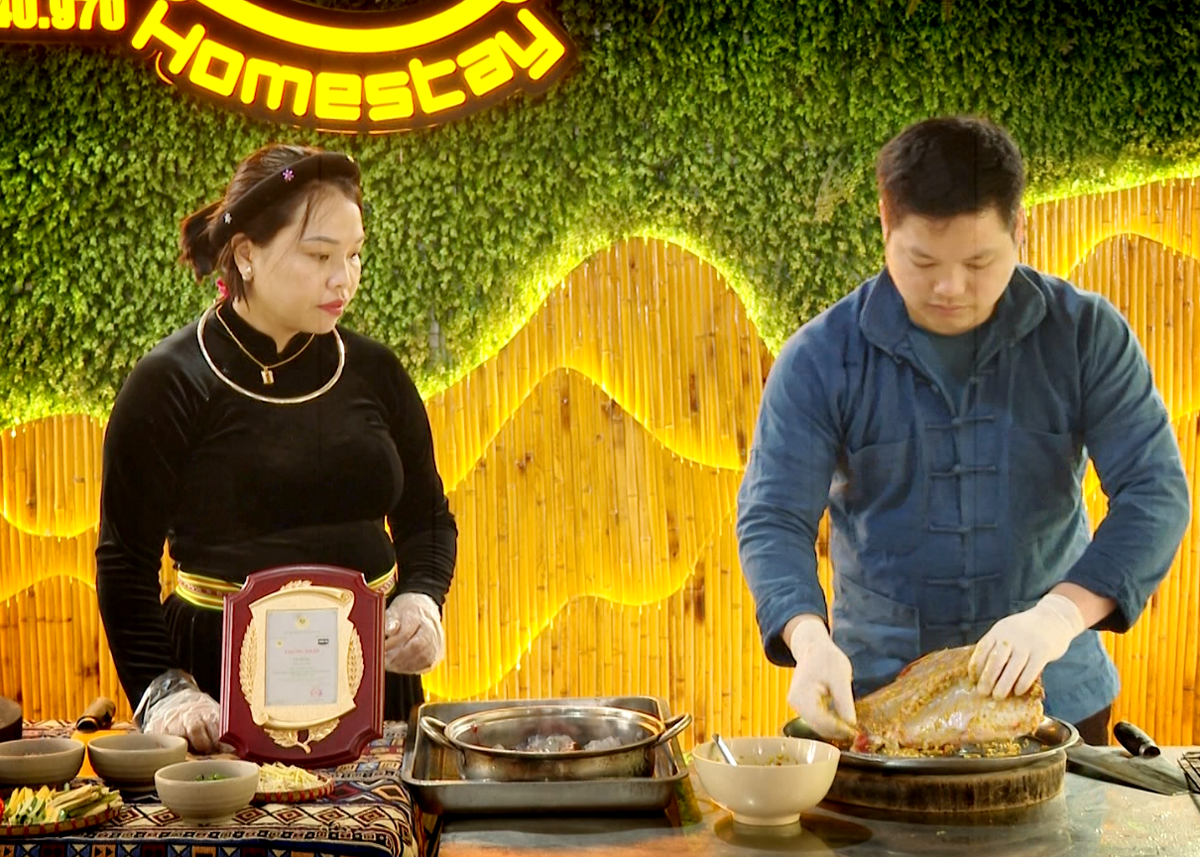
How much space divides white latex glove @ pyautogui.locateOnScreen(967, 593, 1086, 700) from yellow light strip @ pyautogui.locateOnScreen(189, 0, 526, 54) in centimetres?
196

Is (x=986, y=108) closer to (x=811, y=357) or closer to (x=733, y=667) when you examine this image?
(x=811, y=357)

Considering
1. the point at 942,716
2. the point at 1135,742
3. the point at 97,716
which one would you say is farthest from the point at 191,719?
the point at 1135,742

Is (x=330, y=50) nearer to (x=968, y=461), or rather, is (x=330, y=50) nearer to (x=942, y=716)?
(x=968, y=461)

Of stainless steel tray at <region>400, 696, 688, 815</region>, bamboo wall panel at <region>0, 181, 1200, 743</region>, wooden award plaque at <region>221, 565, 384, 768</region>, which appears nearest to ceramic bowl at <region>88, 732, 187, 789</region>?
wooden award plaque at <region>221, 565, 384, 768</region>

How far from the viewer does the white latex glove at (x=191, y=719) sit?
292 centimetres

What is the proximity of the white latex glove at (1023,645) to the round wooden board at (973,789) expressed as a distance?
1.03ft

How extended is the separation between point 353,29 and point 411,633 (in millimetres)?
1540

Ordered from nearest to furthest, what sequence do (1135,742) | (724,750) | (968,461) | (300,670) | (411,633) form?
(724,750)
(1135,742)
(300,670)
(968,461)
(411,633)

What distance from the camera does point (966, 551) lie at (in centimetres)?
320

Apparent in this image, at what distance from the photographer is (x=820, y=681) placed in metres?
→ 3.03

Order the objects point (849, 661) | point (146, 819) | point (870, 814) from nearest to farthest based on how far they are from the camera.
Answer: point (146, 819)
point (870, 814)
point (849, 661)

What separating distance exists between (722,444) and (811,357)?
0.32 metres

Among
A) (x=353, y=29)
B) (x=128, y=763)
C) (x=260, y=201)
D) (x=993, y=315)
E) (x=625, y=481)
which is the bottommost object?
(x=128, y=763)

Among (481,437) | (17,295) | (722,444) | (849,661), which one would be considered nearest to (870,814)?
→ (849,661)
